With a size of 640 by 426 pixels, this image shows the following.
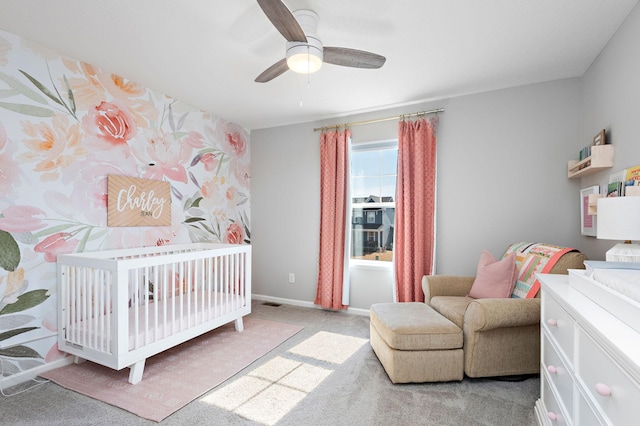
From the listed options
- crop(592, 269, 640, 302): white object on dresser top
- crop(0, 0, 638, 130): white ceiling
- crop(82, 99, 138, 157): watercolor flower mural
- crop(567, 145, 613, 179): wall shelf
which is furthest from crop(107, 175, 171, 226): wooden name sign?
crop(567, 145, 613, 179): wall shelf

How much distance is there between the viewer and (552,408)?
145 cm

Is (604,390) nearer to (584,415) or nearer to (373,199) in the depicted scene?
(584,415)

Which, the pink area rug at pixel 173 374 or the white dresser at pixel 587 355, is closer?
the white dresser at pixel 587 355

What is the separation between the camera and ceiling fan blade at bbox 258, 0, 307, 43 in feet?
4.63

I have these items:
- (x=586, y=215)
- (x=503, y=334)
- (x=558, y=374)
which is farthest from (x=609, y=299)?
(x=586, y=215)

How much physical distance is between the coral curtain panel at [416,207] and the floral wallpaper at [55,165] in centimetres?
235

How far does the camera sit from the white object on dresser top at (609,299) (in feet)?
2.97

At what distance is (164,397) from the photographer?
191 centimetres

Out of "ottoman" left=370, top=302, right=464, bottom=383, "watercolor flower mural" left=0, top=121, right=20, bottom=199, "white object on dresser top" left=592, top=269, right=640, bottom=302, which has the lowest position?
"ottoman" left=370, top=302, right=464, bottom=383

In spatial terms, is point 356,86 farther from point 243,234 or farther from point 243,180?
point 243,234

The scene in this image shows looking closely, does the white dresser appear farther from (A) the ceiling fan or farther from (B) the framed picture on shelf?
(A) the ceiling fan

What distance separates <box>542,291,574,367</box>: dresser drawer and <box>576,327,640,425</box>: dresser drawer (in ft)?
0.31

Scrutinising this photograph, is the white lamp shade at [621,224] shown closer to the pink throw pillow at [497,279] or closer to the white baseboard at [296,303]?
the pink throw pillow at [497,279]

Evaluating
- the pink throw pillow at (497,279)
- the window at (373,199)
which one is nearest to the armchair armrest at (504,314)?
the pink throw pillow at (497,279)
